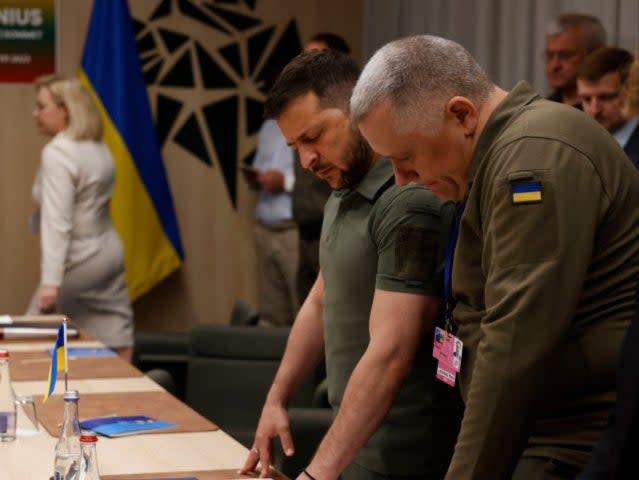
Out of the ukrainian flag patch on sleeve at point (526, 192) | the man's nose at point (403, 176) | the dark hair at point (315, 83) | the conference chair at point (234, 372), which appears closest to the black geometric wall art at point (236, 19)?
the conference chair at point (234, 372)

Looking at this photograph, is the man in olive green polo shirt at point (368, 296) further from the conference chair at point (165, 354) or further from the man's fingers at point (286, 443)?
the conference chair at point (165, 354)

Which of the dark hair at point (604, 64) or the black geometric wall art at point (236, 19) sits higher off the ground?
the black geometric wall art at point (236, 19)

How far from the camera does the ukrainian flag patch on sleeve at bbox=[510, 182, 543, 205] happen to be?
69.6 inches

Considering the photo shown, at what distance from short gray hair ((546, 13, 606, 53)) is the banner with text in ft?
Answer: 11.7

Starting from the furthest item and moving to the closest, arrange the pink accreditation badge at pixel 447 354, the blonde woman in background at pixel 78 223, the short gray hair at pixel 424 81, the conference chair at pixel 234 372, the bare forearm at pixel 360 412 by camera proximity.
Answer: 1. the blonde woman in background at pixel 78 223
2. the conference chair at pixel 234 372
3. the bare forearm at pixel 360 412
4. the pink accreditation badge at pixel 447 354
5. the short gray hair at pixel 424 81

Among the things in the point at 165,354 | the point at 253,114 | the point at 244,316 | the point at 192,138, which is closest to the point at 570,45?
the point at 244,316

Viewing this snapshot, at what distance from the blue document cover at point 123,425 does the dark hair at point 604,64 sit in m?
1.96

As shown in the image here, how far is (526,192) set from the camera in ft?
5.83

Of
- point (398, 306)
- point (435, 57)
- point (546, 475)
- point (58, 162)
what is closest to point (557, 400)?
point (546, 475)

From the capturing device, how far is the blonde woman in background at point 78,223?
5359mm

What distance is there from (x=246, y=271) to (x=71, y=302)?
199 centimetres

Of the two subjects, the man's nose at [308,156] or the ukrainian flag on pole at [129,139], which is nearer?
the man's nose at [308,156]

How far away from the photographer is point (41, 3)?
698cm

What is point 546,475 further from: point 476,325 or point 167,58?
point 167,58
